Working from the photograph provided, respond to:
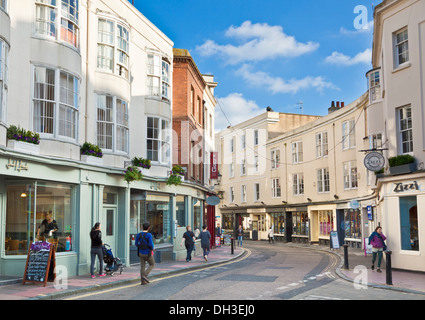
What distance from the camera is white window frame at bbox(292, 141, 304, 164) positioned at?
4003cm

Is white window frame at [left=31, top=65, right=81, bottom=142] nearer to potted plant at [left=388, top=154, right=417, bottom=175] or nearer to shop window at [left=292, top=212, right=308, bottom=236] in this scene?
potted plant at [left=388, top=154, right=417, bottom=175]

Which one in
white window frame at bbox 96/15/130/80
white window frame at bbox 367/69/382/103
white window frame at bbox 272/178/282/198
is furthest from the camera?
white window frame at bbox 272/178/282/198

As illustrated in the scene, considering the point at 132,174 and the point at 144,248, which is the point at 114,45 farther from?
Result: the point at 144,248

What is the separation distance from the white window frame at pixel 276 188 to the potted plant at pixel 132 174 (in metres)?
27.0

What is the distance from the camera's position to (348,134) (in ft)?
108

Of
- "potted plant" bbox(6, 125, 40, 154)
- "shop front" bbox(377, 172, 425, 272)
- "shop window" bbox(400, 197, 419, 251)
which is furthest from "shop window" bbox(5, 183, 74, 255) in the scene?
"shop window" bbox(400, 197, 419, 251)

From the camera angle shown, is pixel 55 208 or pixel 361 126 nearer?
pixel 55 208

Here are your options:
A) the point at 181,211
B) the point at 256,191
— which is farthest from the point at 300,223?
the point at 181,211

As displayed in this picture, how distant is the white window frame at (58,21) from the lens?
14414 mm

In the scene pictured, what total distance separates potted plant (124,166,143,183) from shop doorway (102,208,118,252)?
143cm

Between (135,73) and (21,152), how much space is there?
26.9 ft

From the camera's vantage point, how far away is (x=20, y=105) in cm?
1347
